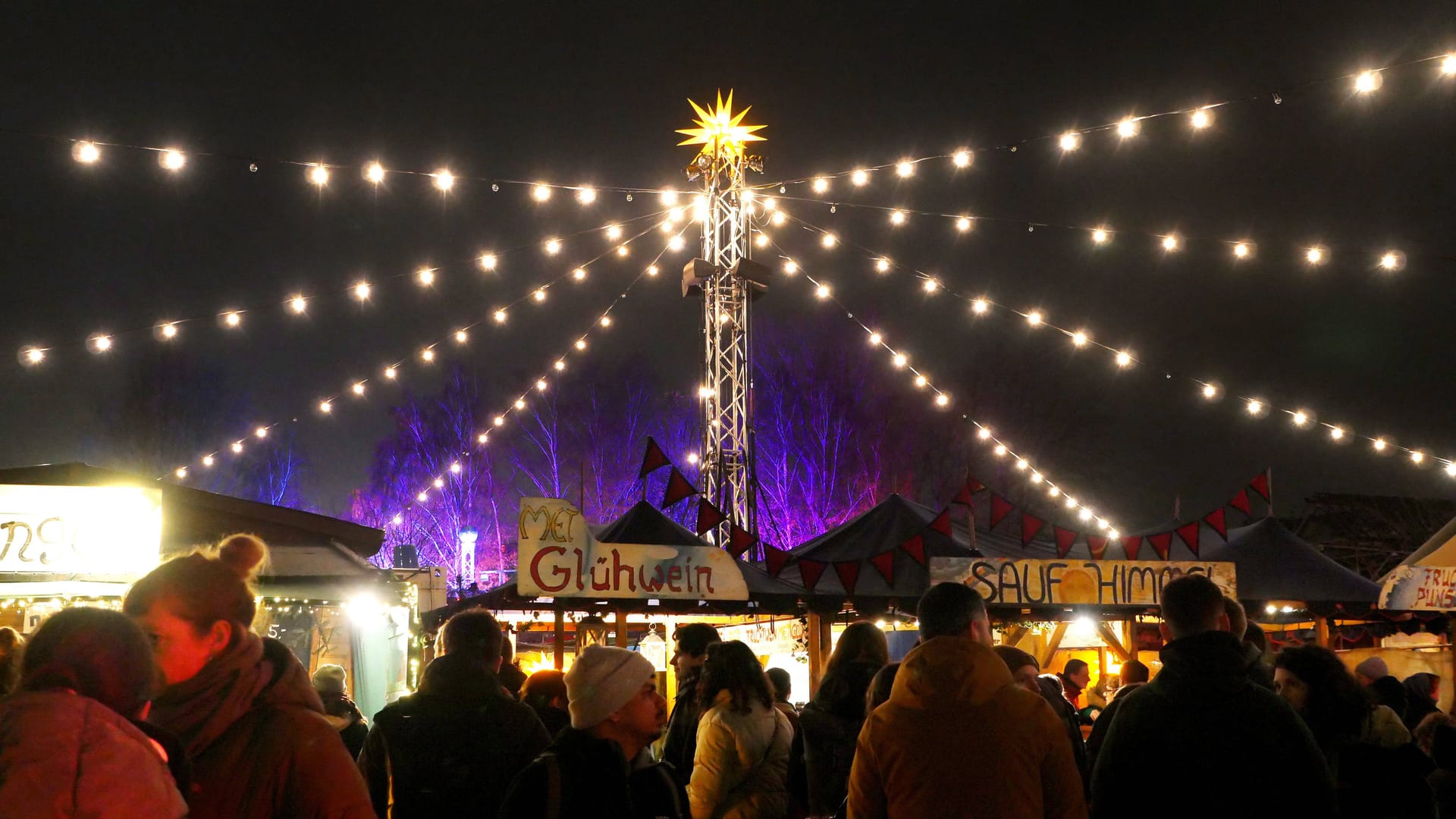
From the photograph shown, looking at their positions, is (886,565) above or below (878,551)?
below

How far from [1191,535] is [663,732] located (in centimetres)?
967

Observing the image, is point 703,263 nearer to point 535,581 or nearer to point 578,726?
point 535,581

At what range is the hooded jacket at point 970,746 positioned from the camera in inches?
102

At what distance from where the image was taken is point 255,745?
83.3 inches

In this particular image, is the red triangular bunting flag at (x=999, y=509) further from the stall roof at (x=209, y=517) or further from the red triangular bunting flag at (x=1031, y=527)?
the stall roof at (x=209, y=517)

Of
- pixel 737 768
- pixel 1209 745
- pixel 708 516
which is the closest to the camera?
pixel 1209 745

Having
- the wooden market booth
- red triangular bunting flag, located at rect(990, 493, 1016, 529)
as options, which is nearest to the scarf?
the wooden market booth

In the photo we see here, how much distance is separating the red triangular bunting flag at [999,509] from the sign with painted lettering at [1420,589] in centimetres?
409

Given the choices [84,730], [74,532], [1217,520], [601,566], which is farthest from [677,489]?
[84,730]

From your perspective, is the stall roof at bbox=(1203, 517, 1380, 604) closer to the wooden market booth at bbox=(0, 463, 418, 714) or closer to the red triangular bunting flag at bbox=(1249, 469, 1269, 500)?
the red triangular bunting flag at bbox=(1249, 469, 1269, 500)

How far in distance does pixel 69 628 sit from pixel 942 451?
2915cm

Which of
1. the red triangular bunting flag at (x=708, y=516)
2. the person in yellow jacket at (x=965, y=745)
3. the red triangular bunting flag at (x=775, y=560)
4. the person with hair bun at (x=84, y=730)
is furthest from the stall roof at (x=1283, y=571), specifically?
the person with hair bun at (x=84, y=730)

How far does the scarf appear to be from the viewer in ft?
7.00

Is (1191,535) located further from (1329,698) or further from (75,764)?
(75,764)
